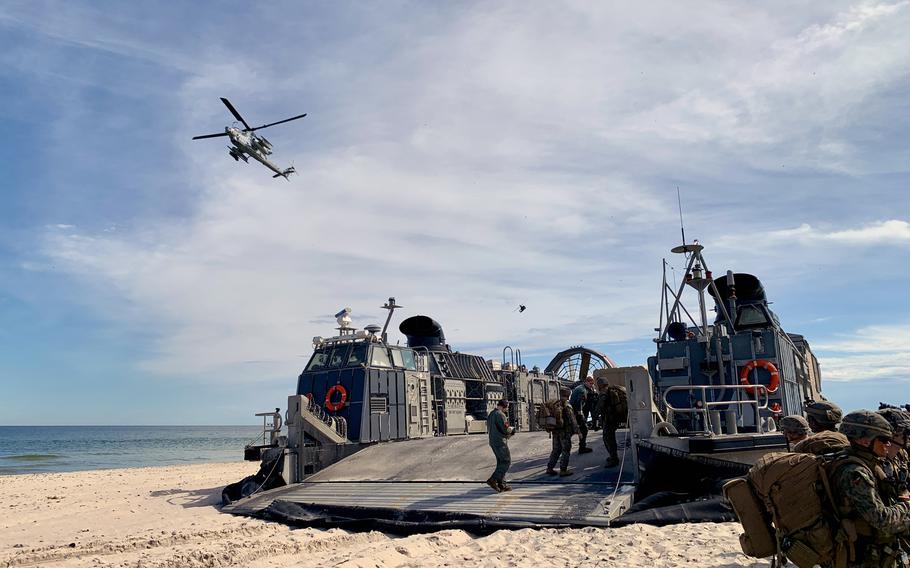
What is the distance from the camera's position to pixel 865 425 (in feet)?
12.3

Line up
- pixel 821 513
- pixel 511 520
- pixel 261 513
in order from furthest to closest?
pixel 261 513 → pixel 511 520 → pixel 821 513

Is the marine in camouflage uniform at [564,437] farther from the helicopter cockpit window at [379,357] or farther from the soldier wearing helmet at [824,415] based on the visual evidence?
the helicopter cockpit window at [379,357]

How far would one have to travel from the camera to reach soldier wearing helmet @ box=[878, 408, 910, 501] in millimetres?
3850

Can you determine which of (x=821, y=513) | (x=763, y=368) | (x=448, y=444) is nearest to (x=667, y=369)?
(x=763, y=368)

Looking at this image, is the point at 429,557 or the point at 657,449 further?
the point at 657,449

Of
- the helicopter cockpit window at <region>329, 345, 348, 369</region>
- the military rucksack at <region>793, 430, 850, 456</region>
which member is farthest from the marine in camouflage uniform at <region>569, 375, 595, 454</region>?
the military rucksack at <region>793, 430, 850, 456</region>

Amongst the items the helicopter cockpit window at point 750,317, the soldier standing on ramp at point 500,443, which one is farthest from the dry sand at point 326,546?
the helicopter cockpit window at point 750,317

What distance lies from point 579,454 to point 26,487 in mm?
19678

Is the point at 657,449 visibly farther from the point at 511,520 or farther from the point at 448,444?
the point at 448,444

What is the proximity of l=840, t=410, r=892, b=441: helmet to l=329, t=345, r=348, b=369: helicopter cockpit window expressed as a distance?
13.9 m

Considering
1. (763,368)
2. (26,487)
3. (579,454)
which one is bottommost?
(26,487)

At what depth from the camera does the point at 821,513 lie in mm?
3812

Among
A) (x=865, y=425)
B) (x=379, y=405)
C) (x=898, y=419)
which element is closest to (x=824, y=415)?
(x=898, y=419)

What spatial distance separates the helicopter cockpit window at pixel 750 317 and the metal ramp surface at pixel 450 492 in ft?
16.9
